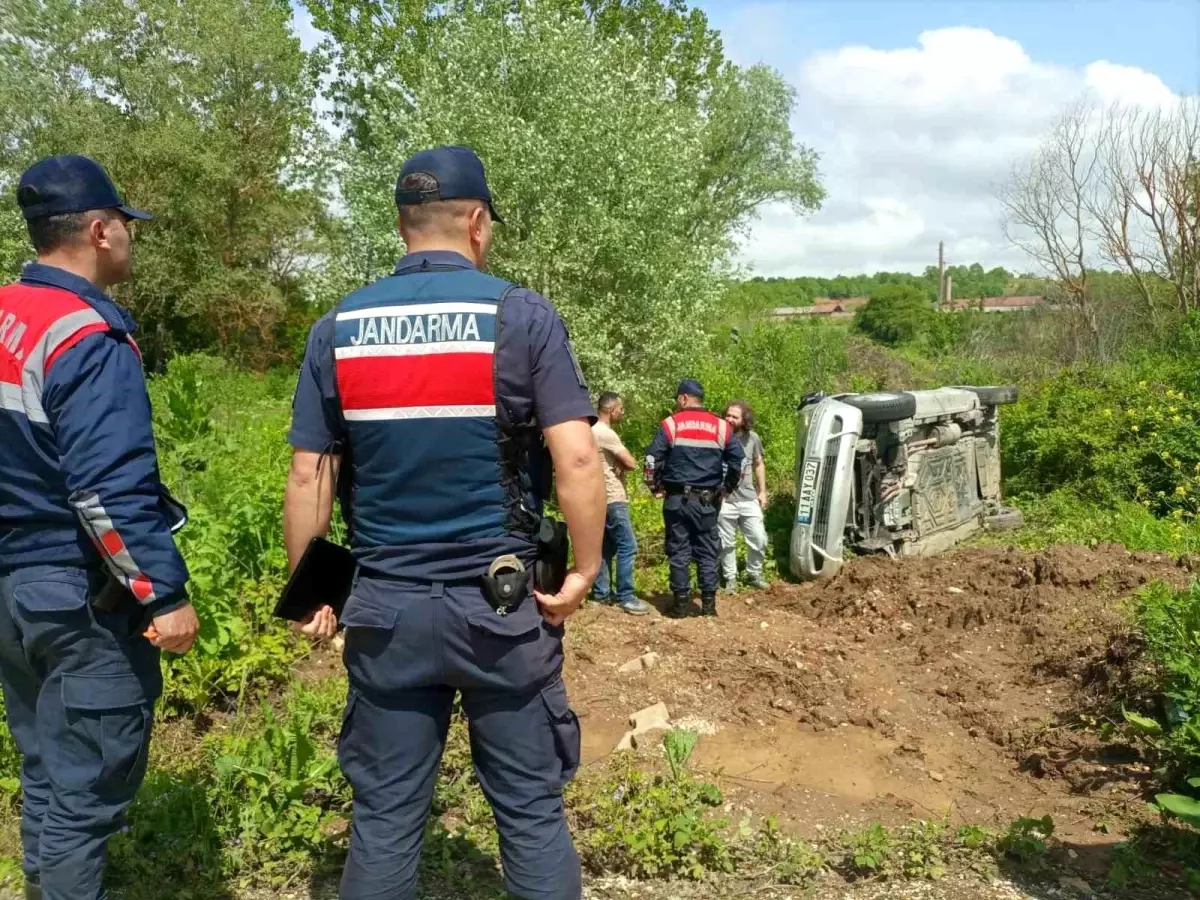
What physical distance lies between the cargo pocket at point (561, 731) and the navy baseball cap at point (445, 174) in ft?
4.32

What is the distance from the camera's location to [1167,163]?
1930 centimetres

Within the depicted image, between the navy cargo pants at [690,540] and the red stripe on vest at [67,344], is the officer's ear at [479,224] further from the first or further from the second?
the navy cargo pants at [690,540]

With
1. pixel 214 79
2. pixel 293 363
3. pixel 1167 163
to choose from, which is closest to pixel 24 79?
pixel 214 79

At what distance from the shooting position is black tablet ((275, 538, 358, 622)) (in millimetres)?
2611

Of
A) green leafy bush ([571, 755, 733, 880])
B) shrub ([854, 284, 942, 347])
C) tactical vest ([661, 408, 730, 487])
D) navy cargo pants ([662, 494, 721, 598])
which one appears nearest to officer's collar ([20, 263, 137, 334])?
green leafy bush ([571, 755, 733, 880])

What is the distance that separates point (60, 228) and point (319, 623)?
132 cm

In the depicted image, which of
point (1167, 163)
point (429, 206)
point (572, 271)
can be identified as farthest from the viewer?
point (1167, 163)

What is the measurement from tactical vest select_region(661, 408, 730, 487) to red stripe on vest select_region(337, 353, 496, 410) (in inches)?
220

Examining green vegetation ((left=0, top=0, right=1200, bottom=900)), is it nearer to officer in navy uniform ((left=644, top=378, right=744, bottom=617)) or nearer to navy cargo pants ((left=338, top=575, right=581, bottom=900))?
navy cargo pants ((left=338, top=575, right=581, bottom=900))

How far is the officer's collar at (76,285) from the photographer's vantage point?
273cm

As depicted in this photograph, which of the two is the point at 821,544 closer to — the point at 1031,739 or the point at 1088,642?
the point at 1088,642

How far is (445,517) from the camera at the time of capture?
2.54m

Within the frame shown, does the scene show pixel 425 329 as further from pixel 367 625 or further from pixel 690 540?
pixel 690 540

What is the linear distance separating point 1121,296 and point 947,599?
16.3 m
